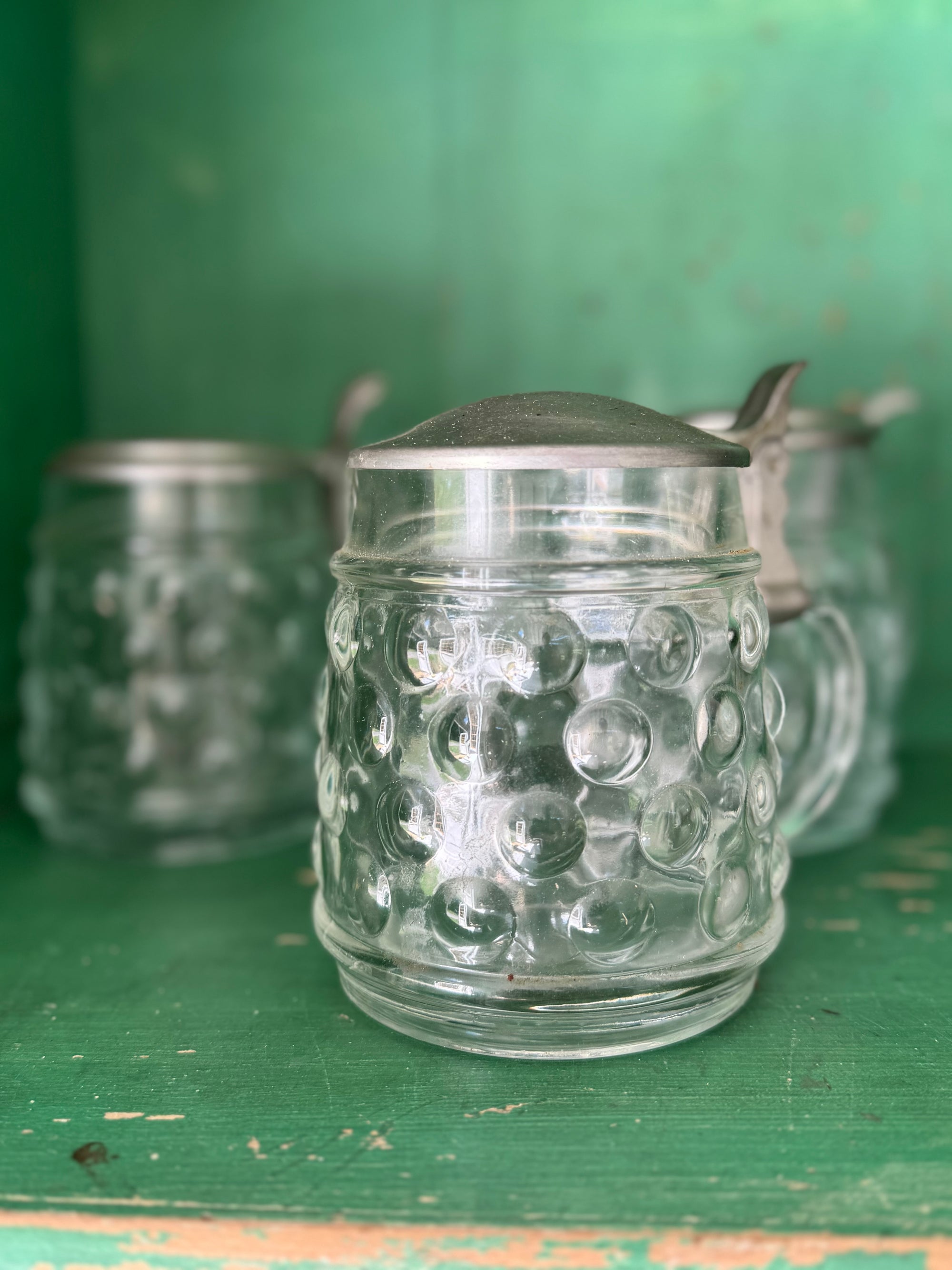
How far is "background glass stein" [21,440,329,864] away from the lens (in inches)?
28.0

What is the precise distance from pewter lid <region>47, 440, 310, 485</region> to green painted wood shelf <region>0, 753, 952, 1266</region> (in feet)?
0.90

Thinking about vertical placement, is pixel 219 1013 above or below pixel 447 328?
below

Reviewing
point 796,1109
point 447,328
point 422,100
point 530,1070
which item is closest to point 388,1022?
point 530,1070

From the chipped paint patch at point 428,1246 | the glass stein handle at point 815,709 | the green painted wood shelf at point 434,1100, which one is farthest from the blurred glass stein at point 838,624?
the chipped paint patch at point 428,1246

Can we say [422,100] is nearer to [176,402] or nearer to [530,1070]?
[176,402]

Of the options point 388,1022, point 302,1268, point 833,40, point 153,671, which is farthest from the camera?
point 833,40

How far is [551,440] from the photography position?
0.41 metres

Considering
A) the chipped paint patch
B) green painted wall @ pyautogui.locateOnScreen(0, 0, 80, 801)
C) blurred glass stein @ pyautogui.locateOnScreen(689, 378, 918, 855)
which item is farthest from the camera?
green painted wall @ pyautogui.locateOnScreen(0, 0, 80, 801)

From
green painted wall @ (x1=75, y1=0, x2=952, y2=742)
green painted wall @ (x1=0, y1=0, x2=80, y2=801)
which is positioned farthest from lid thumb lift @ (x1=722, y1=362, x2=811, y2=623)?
green painted wall @ (x1=0, y1=0, x2=80, y2=801)

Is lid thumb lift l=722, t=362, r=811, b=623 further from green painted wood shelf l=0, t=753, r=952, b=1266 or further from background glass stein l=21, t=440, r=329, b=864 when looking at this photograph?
background glass stein l=21, t=440, r=329, b=864

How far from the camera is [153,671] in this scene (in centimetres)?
72

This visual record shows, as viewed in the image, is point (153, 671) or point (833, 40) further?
point (833, 40)

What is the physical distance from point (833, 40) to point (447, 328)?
0.38 metres

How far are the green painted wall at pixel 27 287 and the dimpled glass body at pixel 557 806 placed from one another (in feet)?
1.46
